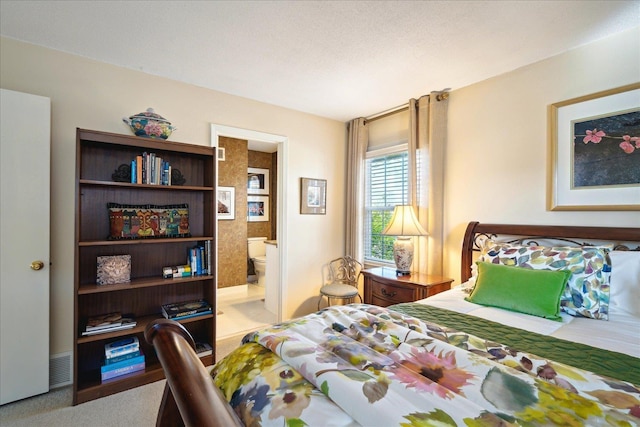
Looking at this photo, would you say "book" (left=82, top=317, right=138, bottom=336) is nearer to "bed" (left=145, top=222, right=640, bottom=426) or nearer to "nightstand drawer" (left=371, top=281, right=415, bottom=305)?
"bed" (left=145, top=222, right=640, bottom=426)

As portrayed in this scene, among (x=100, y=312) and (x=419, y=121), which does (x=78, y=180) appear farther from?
(x=419, y=121)

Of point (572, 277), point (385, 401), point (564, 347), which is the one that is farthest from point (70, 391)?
point (572, 277)

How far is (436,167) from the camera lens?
2865 mm

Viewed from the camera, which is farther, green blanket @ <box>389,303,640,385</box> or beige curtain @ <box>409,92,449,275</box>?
beige curtain @ <box>409,92,449,275</box>

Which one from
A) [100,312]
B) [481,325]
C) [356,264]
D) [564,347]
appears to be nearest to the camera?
[564,347]

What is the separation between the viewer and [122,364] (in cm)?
221

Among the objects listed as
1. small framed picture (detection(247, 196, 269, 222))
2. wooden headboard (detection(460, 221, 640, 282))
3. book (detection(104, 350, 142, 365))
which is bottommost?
book (detection(104, 350, 142, 365))

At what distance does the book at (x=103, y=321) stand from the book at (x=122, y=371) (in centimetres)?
35

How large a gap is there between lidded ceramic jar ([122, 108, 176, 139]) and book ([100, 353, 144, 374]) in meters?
1.77

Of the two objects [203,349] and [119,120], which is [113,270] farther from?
[119,120]

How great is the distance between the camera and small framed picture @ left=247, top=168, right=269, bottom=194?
5507 mm

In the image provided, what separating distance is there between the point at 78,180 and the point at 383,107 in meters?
2.91

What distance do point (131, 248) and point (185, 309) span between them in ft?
2.26

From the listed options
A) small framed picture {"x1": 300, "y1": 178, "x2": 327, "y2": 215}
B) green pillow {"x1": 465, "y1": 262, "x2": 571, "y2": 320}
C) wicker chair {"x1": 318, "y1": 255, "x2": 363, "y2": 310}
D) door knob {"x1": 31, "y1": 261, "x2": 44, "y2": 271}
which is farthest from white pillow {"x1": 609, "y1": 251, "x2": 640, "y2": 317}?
door knob {"x1": 31, "y1": 261, "x2": 44, "y2": 271}
